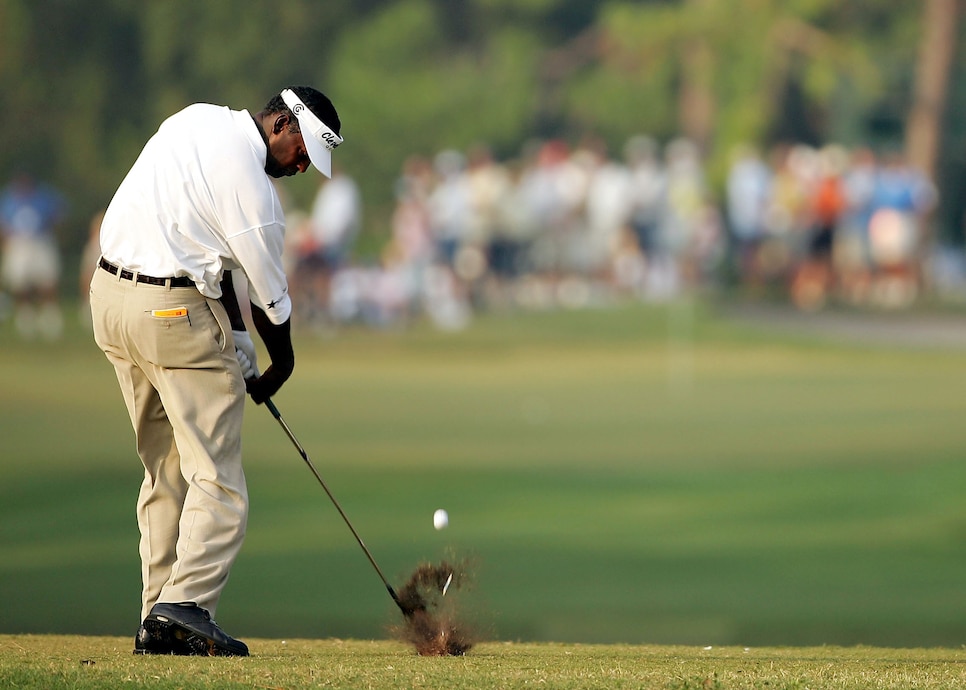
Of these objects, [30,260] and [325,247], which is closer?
[325,247]

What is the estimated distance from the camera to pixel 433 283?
2630 cm

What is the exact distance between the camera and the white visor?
5.70m

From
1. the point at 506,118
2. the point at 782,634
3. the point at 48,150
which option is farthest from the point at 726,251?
the point at 782,634

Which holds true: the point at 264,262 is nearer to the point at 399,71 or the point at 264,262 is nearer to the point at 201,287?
the point at 201,287

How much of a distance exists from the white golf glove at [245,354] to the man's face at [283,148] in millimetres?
545

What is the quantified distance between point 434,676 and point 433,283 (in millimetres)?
21272

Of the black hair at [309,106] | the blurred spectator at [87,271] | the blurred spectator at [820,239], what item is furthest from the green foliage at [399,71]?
the black hair at [309,106]

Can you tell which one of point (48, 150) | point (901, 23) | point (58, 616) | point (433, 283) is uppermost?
point (901, 23)

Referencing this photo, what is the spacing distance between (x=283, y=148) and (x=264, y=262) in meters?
0.40

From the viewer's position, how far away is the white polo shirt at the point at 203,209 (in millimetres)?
5508

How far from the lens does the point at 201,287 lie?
5.61 m

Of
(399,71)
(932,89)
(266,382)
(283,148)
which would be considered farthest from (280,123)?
(399,71)

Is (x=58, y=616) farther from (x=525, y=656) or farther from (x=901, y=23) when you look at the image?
(x=901, y=23)

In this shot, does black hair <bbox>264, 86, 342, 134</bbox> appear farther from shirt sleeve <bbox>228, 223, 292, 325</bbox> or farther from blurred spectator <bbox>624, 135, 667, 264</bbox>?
blurred spectator <bbox>624, 135, 667, 264</bbox>
